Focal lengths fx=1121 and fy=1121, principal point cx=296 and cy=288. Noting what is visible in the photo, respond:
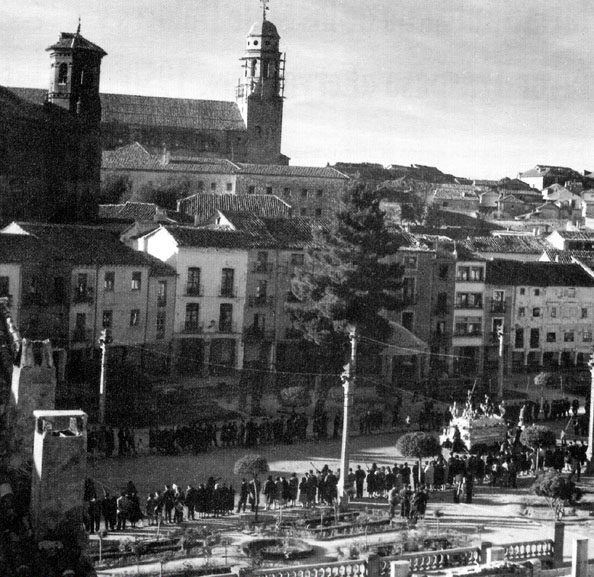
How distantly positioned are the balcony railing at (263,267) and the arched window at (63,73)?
52.4 feet

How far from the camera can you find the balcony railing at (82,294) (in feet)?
153

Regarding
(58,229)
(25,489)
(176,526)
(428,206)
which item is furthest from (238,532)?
(428,206)

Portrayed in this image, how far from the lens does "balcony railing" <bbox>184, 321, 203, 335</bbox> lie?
2004 inches

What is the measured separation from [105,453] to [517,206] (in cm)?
7977

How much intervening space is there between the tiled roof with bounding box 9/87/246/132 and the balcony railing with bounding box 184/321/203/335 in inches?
1978

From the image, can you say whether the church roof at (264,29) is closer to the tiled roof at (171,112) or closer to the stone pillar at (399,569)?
the tiled roof at (171,112)

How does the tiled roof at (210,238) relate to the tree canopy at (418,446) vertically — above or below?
above

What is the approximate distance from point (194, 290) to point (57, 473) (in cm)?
3317

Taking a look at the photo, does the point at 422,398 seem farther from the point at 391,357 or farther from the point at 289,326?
the point at 289,326

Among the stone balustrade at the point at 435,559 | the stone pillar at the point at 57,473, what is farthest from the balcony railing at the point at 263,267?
the stone pillar at the point at 57,473

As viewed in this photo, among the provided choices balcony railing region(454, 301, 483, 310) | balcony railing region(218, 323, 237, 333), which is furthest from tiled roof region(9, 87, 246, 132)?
balcony railing region(218, 323, 237, 333)

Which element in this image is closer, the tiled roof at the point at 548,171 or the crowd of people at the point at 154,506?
the crowd of people at the point at 154,506

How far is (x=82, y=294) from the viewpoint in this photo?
47.0 meters

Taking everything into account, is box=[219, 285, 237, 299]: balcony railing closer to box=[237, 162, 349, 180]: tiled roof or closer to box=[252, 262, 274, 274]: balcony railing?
box=[252, 262, 274, 274]: balcony railing
